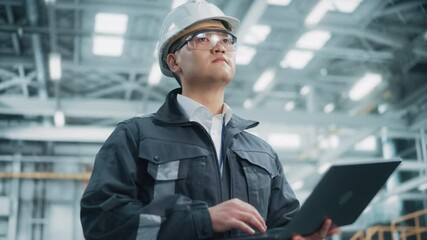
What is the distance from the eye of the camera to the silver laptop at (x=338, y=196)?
5.56 ft

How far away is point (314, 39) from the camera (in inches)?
437

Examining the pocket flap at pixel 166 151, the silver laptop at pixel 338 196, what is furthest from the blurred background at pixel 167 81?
the silver laptop at pixel 338 196

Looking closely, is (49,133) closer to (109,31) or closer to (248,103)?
(109,31)

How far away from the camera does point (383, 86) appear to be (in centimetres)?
1302

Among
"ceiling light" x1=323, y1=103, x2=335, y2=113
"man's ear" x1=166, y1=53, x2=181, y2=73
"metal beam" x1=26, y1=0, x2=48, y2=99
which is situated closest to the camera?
"man's ear" x1=166, y1=53, x2=181, y2=73

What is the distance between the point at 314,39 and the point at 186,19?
8.94 metres

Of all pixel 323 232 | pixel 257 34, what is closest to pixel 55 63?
pixel 257 34

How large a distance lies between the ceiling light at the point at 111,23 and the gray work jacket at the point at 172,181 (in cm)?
771

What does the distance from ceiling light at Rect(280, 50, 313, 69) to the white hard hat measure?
9.01m

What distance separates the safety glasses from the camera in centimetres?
245

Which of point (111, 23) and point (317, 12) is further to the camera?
point (111, 23)

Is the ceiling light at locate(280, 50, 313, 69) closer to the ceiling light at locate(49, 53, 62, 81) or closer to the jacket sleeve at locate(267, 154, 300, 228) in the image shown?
the ceiling light at locate(49, 53, 62, 81)

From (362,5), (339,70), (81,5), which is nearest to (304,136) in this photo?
(339,70)

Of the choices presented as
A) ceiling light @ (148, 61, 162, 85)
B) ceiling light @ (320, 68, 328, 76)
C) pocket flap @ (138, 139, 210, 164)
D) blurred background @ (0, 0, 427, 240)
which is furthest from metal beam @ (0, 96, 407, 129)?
pocket flap @ (138, 139, 210, 164)
